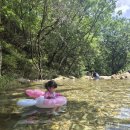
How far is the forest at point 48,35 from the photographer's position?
2591cm

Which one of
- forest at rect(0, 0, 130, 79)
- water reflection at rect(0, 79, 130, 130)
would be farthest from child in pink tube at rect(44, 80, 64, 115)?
forest at rect(0, 0, 130, 79)

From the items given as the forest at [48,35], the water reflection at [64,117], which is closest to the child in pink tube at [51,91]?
the water reflection at [64,117]

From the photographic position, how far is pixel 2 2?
1016 inches

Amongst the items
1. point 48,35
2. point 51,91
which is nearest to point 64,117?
point 51,91

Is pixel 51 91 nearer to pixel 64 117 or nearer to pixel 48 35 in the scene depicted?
pixel 64 117

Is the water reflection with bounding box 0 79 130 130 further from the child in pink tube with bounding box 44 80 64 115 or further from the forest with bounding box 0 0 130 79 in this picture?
the forest with bounding box 0 0 130 79

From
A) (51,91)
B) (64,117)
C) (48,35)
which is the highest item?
(48,35)

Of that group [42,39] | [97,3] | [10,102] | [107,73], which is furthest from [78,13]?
[10,102]

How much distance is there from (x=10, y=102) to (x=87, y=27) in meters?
25.2

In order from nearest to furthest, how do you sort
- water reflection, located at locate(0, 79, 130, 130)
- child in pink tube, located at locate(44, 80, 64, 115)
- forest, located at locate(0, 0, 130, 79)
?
1. water reflection, located at locate(0, 79, 130, 130)
2. child in pink tube, located at locate(44, 80, 64, 115)
3. forest, located at locate(0, 0, 130, 79)

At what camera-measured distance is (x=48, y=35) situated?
31406 millimetres

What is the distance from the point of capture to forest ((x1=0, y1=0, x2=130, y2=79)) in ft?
85.0

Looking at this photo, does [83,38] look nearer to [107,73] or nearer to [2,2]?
[2,2]

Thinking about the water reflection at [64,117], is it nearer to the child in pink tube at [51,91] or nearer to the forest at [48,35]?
the child in pink tube at [51,91]
